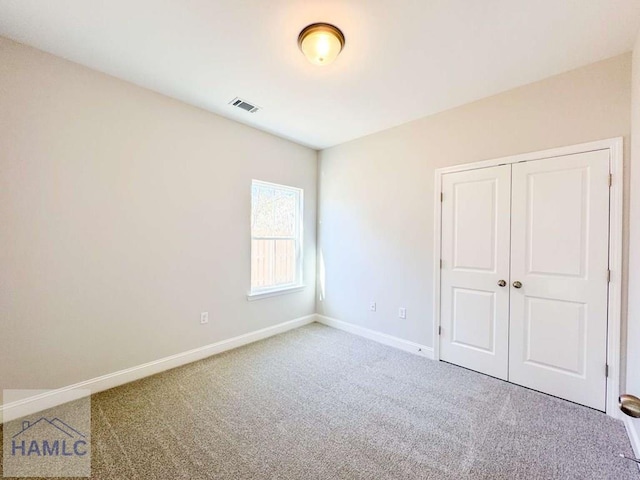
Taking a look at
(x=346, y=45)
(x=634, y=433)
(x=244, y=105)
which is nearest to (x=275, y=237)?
(x=244, y=105)

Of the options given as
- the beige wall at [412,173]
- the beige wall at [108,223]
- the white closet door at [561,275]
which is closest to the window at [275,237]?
the beige wall at [108,223]

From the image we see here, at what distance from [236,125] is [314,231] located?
6.05ft

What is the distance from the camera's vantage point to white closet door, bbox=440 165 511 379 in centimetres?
255

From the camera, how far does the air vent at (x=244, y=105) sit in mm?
2758

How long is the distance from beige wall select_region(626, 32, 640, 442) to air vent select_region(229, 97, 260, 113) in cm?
304

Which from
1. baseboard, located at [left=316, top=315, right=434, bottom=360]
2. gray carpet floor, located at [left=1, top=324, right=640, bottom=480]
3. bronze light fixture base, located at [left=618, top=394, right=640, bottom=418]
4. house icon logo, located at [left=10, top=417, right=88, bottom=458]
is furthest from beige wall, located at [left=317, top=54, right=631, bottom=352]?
house icon logo, located at [left=10, top=417, right=88, bottom=458]

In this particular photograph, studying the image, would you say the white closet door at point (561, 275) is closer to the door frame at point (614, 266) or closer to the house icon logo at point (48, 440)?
the door frame at point (614, 266)

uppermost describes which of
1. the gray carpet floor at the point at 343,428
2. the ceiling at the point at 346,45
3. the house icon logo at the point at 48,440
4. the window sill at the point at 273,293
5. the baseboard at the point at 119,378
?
the ceiling at the point at 346,45

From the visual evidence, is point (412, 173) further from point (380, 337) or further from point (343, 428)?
point (343, 428)

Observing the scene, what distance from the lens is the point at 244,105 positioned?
2.85 meters

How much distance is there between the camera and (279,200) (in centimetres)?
382

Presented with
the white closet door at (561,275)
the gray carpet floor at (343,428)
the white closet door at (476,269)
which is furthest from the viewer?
the white closet door at (476,269)

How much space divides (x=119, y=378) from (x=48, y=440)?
0.65 meters

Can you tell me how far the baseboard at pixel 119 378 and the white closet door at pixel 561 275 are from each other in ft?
9.34
